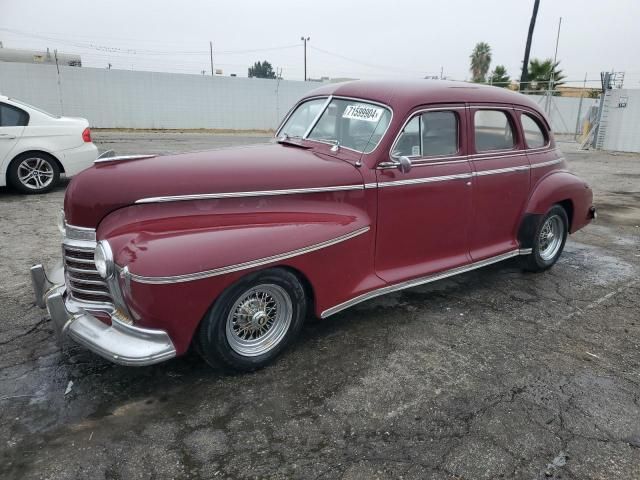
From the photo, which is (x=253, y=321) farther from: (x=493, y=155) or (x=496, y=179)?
(x=493, y=155)

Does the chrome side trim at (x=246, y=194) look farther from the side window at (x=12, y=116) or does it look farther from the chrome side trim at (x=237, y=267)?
the side window at (x=12, y=116)

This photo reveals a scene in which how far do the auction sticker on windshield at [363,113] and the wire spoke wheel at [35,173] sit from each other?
595cm

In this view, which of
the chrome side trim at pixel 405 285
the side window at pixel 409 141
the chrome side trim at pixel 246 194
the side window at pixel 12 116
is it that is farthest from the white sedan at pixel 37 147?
the chrome side trim at pixel 405 285

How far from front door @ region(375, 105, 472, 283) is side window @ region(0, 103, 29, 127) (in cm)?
647

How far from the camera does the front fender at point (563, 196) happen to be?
15.9 ft

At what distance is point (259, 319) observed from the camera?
3.13 m

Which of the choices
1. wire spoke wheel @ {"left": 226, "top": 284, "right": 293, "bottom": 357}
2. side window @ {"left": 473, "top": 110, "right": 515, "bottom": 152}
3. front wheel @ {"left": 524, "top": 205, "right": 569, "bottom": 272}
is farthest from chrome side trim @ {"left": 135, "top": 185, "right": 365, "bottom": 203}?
front wheel @ {"left": 524, "top": 205, "right": 569, "bottom": 272}

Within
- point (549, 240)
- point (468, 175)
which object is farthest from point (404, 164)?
point (549, 240)

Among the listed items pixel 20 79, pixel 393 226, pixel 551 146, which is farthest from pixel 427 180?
pixel 20 79

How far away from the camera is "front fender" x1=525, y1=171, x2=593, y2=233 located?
484 centimetres

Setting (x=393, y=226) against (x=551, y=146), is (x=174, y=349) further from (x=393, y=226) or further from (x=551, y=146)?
(x=551, y=146)

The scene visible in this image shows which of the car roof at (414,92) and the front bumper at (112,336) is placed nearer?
the front bumper at (112,336)

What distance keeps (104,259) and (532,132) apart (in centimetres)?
429

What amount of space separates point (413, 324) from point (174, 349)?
2.00 m
